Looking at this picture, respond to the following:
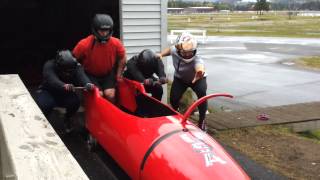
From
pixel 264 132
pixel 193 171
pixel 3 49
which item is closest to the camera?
pixel 193 171

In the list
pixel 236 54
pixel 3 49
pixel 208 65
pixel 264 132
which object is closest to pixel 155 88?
pixel 264 132

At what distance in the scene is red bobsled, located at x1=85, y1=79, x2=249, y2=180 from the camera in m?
4.07

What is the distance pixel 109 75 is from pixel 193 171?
10.8ft

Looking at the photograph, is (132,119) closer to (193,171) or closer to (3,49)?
(193,171)

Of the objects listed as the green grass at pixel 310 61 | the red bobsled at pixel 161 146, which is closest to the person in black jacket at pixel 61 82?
the red bobsled at pixel 161 146

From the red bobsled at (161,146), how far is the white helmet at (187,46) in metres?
1.06

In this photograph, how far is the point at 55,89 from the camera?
6.79 meters

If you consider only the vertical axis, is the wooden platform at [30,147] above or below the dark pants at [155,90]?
above

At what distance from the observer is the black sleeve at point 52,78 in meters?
6.34

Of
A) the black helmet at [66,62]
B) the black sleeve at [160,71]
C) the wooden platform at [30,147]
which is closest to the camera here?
the wooden platform at [30,147]

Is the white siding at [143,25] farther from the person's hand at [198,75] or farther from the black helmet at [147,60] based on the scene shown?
the person's hand at [198,75]

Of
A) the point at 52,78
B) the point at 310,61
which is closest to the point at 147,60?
the point at 52,78

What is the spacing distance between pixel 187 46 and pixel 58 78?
184 cm

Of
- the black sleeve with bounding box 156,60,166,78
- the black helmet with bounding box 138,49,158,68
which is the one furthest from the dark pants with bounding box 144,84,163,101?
the black helmet with bounding box 138,49,158,68
